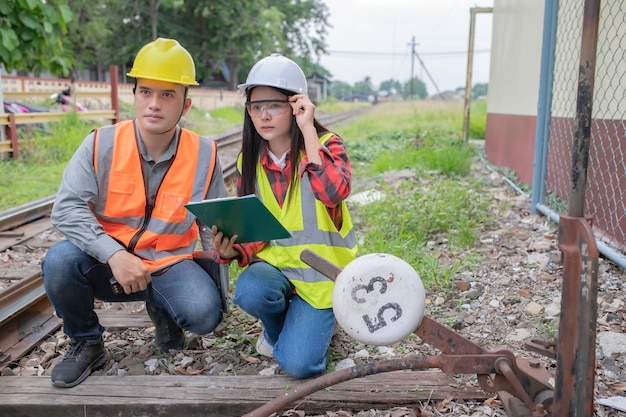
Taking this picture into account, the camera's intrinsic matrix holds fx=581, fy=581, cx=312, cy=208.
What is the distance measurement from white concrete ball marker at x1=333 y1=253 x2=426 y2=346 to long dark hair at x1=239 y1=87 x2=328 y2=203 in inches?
36.4

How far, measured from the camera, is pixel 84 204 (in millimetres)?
2463

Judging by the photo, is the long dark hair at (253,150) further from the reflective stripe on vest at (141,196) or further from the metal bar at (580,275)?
the metal bar at (580,275)

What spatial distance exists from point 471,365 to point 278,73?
1371 mm

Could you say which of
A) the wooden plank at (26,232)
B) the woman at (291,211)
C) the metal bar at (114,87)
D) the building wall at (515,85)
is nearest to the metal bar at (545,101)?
the building wall at (515,85)

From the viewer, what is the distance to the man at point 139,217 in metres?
2.44

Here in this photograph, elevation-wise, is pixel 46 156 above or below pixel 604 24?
below

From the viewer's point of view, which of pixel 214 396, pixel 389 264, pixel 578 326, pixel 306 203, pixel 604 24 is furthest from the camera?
pixel 604 24

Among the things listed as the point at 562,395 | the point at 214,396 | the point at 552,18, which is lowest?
the point at 214,396

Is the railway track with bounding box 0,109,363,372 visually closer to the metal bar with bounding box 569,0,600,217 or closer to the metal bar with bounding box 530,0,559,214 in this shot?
the metal bar with bounding box 569,0,600,217

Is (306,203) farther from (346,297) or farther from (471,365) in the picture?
(471,365)

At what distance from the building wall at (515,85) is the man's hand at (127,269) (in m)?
4.85

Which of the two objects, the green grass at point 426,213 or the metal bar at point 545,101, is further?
the metal bar at point 545,101

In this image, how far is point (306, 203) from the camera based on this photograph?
2531 mm

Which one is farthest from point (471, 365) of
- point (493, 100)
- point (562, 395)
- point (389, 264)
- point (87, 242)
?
point (493, 100)
